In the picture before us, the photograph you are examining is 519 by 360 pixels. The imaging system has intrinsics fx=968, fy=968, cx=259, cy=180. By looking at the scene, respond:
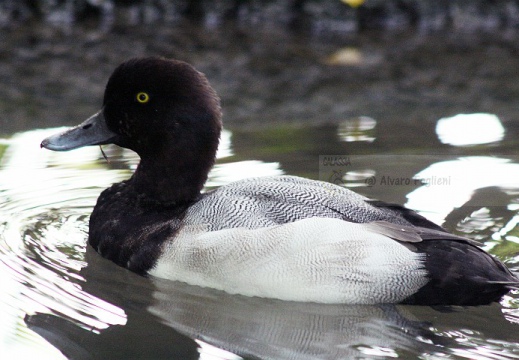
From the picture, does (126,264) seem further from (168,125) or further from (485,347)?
(485,347)

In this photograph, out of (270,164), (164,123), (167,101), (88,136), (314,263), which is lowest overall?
(314,263)

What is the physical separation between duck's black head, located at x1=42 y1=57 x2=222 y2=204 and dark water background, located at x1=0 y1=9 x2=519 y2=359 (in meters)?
0.55

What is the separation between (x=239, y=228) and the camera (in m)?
4.66

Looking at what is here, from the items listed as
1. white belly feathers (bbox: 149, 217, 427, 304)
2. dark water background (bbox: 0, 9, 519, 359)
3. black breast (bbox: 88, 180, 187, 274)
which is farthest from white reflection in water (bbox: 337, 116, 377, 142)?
white belly feathers (bbox: 149, 217, 427, 304)

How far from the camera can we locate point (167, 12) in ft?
34.8

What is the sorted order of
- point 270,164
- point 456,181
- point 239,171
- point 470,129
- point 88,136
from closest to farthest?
1. point 88,136
2. point 456,181
3. point 239,171
4. point 270,164
5. point 470,129

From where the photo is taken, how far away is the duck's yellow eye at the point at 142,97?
5066 mm

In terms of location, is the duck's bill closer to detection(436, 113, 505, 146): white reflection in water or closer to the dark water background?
the dark water background

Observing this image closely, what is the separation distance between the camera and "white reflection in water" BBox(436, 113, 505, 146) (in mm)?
7063

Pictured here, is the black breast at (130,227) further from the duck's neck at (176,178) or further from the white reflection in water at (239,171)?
the white reflection in water at (239,171)

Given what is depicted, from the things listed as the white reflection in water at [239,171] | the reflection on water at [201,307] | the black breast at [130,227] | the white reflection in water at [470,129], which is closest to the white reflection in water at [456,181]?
the reflection on water at [201,307]

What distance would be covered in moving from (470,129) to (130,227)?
330 centimetres

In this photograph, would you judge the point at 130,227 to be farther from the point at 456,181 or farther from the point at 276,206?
the point at 456,181

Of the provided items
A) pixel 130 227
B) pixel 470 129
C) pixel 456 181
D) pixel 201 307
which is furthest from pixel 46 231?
pixel 470 129
